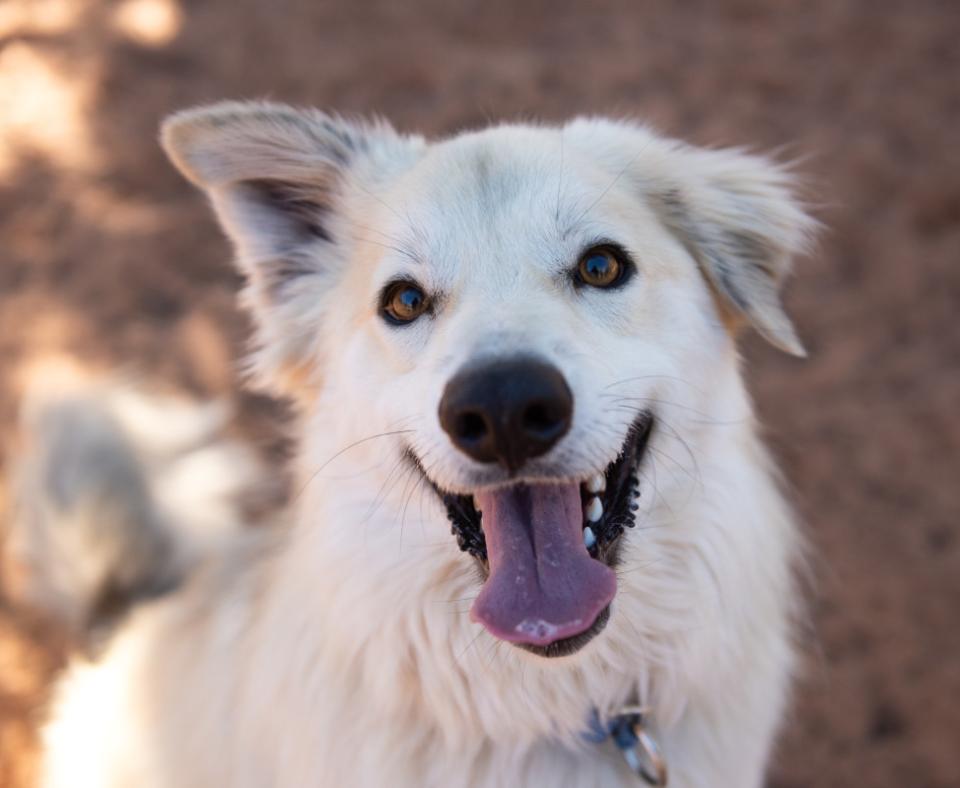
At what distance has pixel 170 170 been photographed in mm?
4484

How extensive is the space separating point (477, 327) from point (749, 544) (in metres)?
0.86

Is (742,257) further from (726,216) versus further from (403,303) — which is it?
(403,303)

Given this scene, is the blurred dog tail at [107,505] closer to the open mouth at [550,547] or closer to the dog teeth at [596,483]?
the open mouth at [550,547]

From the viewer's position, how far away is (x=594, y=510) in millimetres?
1837

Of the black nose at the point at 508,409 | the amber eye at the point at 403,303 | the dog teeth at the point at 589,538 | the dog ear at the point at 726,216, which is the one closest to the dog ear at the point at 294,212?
the amber eye at the point at 403,303

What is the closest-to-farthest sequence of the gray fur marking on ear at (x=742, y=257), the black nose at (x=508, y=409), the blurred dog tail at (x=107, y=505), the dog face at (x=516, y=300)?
the black nose at (x=508, y=409) → the dog face at (x=516, y=300) → the gray fur marking on ear at (x=742, y=257) → the blurred dog tail at (x=107, y=505)

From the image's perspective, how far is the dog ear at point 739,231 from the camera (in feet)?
6.91

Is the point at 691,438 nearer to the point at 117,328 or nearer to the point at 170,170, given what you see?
the point at 117,328

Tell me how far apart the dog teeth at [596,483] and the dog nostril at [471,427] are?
0.30 m

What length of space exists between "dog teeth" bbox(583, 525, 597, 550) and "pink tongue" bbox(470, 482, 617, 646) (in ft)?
0.04

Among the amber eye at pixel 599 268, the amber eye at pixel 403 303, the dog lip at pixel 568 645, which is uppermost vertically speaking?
the amber eye at pixel 599 268

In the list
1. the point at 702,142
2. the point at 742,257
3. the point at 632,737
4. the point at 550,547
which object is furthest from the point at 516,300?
the point at 702,142

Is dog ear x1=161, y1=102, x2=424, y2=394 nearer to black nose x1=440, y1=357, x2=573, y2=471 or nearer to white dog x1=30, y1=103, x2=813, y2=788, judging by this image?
white dog x1=30, y1=103, x2=813, y2=788

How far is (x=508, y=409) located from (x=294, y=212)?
1.04 metres
